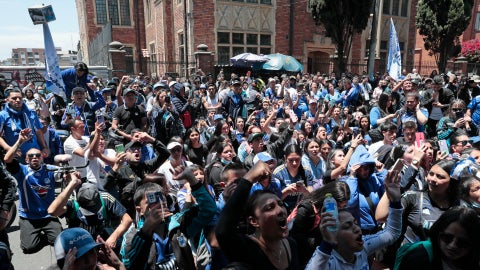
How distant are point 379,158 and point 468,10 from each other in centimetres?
1945

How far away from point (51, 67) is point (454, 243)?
720 cm

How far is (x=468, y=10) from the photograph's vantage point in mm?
19031

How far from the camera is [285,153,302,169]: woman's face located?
13.0ft

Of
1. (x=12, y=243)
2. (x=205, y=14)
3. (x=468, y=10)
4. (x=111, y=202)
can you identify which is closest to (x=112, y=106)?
(x=12, y=243)

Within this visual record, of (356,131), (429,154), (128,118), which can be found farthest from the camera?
(356,131)

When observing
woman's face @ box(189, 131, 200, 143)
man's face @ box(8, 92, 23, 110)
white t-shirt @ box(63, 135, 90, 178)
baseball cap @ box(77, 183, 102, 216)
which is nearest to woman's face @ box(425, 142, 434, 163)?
woman's face @ box(189, 131, 200, 143)

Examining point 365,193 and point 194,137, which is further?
point 194,137

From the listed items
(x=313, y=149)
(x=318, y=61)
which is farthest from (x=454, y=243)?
(x=318, y=61)

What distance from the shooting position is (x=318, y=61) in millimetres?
24000

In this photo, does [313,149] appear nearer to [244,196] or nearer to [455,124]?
[244,196]

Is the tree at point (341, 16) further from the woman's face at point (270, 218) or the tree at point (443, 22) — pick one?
the woman's face at point (270, 218)

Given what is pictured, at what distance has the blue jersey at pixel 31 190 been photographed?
407 cm

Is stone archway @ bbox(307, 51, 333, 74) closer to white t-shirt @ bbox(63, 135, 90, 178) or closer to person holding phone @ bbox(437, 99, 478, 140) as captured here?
person holding phone @ bbox(437, 99, 478, 140)

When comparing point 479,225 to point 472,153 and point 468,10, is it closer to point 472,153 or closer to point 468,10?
point 472,153
